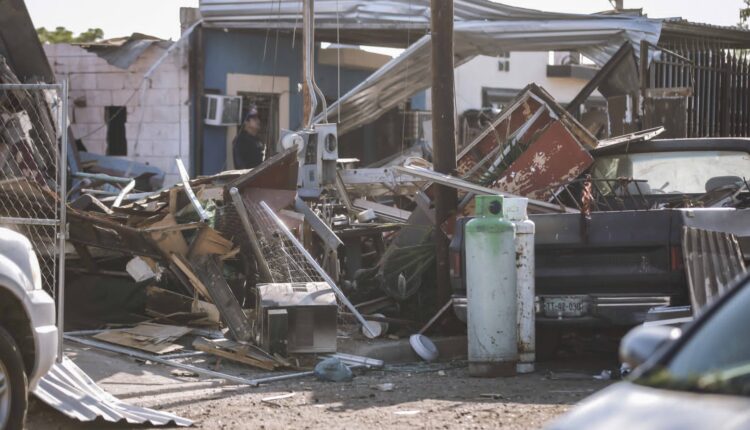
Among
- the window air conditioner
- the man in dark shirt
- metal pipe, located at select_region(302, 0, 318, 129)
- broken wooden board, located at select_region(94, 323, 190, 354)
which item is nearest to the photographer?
broken wooden board, located at select_region(94, 323, 190, 354)

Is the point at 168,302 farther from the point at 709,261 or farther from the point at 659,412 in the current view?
the point at 659,412

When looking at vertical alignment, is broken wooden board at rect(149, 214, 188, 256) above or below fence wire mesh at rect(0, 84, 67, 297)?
below

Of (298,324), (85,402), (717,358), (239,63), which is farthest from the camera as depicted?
(239,63)

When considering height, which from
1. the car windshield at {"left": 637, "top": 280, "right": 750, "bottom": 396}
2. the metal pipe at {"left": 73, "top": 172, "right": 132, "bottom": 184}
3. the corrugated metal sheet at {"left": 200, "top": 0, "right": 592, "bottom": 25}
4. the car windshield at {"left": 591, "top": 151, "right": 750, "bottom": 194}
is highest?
the corrugated metal sheet at {"left": 200, "top": 0, "right": 592, "bottom": 25}

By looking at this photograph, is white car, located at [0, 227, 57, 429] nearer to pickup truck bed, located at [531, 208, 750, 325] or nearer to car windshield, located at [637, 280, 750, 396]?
car windshield, located at [637, 280, 750, 396]

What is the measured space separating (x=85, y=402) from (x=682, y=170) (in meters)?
6.09

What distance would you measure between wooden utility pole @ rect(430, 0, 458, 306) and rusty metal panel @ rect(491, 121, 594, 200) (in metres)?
0.57

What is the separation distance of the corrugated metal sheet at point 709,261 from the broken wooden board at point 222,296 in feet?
12.8

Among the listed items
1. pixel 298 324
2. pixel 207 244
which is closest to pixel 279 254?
pixel 207 244

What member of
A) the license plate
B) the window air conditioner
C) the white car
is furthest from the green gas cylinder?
the window air conditioner

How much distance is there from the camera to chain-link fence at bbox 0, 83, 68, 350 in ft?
35.7

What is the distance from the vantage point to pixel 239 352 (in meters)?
10.1

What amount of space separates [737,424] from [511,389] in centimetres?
543

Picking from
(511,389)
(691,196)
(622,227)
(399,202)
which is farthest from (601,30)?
(511,389)
